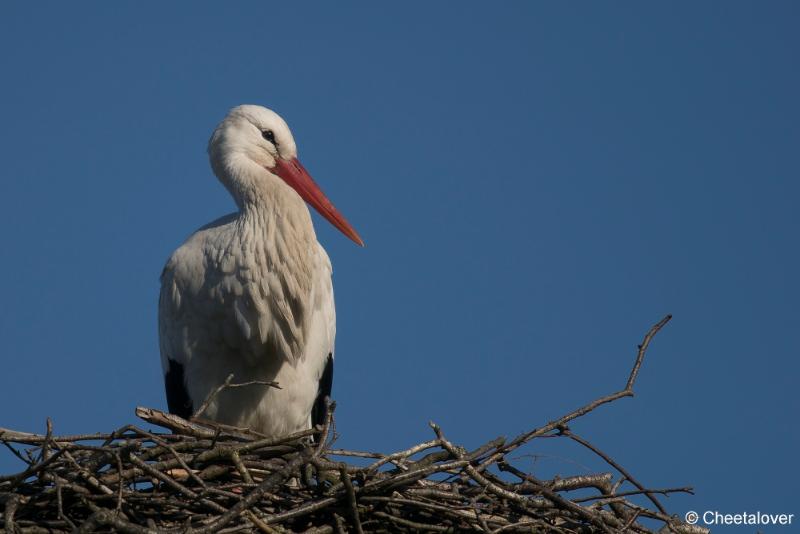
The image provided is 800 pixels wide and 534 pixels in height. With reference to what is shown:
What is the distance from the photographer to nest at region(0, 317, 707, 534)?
3.52 m

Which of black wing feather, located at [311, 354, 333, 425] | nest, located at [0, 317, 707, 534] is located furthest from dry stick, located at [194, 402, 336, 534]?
black wing feather, located at [311, 354, 333, 425]

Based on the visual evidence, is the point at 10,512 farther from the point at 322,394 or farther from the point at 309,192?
the point at 309,192

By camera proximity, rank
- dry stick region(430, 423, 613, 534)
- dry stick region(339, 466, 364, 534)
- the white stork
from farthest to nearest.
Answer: the white stork
dry stick region(430, 423, 613, 534)
dry stick region(339, 466, 364, 534)

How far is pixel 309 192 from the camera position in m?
5.42

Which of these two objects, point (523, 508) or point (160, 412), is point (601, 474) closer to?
point (523, 508)

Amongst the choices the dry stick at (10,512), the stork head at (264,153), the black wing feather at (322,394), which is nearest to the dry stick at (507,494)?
the dry stick at (10,512)

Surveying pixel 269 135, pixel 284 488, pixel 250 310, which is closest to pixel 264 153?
pixel 269 135

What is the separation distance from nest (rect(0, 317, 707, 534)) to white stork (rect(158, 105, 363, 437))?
868 mm

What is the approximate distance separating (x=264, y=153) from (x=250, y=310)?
2.66ft

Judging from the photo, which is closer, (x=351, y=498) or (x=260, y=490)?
(x=260, y=490)

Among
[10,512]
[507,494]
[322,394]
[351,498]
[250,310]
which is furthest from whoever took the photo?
[322,394]

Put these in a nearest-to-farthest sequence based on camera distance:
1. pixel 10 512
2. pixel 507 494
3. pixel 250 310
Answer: pixel 10 512
pixel 507 494
pixel 250 310

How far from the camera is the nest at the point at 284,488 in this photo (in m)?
3.52

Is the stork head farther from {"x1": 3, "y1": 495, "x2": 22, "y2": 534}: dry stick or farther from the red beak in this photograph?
{"x1": 3, "y1": 495, "x2": 22, "y2": 534}: dry stick
